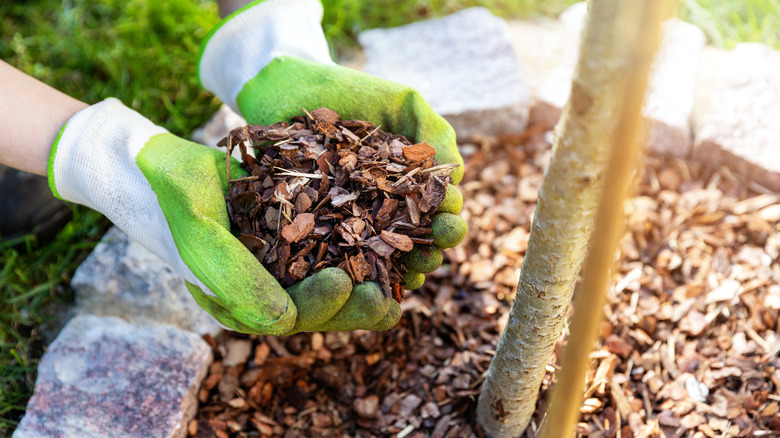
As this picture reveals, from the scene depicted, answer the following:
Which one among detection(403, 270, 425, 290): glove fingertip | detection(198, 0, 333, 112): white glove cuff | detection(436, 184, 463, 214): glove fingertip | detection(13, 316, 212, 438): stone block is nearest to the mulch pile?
detection(13, 316, 212, 438): stone block

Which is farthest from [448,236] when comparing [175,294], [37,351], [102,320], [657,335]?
[37,351]

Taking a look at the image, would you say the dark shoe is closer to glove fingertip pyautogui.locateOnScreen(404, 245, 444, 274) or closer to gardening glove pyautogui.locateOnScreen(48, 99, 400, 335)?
gardening glove pyautogui.locateOnScreen(48, 99, 400, 335)

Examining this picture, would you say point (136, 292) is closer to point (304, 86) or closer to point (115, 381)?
point (115, 381)

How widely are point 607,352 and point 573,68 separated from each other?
1508 millimetres

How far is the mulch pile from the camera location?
190 centimetres

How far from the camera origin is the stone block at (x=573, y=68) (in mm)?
2600

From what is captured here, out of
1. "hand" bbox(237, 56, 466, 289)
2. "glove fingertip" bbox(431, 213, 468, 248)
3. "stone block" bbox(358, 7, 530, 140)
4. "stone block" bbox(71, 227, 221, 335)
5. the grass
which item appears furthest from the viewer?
"stone block" bbox(358, 7, 530, 140)

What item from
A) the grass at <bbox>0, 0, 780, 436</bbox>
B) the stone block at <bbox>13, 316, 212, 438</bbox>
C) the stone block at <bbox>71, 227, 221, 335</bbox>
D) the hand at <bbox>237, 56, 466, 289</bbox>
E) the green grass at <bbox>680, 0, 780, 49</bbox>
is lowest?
the stone block at <bbox>13, 316, 212, 438</bbox>

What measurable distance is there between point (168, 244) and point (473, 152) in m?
1.52

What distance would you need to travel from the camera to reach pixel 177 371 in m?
1.95

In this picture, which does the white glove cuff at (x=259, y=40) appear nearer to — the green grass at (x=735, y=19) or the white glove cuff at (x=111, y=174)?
the white glove cuff at (x=111, y=174)

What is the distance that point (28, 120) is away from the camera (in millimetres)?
1831

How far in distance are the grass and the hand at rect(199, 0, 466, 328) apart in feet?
2.37

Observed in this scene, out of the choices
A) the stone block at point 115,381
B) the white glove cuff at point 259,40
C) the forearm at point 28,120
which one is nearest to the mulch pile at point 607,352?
the stone block at point 115,381
